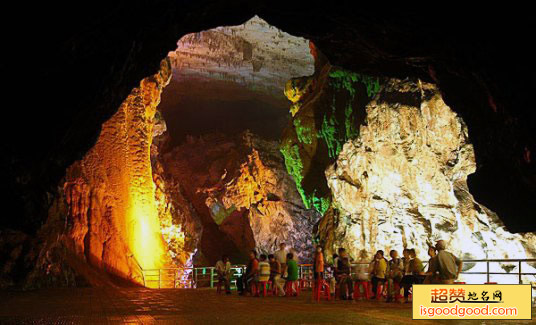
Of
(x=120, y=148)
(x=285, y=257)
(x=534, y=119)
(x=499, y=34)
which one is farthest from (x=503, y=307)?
(x=120, y=148)

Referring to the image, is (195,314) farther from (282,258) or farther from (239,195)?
(239,195)

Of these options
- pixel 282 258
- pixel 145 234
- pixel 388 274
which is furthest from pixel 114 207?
pixel 388 274

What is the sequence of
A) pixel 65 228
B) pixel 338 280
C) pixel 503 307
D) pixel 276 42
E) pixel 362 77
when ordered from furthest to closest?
pixel 276 42
pixel 362 77
pixel 65 228
pixel 338 280
pixel 503 307

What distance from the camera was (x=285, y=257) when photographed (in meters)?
13.7

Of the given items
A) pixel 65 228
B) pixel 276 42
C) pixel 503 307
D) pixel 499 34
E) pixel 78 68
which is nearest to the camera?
pixel 503 307

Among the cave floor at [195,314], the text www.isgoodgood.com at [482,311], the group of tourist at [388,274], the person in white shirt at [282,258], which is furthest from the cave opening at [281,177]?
the text www.isgoodgood.com at [482,311]

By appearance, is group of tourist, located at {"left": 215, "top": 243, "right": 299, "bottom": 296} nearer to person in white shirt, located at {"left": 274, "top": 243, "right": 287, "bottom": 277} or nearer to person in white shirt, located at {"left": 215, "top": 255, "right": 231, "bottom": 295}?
person in white shirt, located at {"left": 274, "top": 243, "right": 287, "bottom": 277}

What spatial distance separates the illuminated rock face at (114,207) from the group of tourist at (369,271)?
5.40 metres

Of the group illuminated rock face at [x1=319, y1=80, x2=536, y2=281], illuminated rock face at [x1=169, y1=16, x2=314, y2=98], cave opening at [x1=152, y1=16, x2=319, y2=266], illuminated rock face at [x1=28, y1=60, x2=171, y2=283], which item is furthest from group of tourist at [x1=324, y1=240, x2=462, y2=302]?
cave opening at [x1=152, y1=16, x2=319, y2=266]

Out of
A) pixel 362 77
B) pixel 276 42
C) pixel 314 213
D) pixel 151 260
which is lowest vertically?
pixel 151 260

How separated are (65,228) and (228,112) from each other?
66.6 ft

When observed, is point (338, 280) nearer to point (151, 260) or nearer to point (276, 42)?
point (151, 260)

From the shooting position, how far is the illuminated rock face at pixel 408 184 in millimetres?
17359

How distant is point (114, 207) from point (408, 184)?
9.96m
